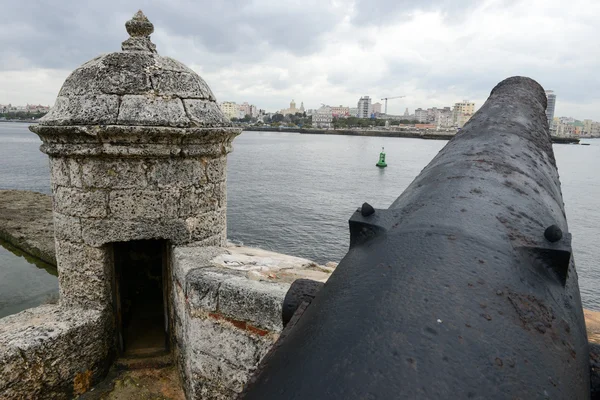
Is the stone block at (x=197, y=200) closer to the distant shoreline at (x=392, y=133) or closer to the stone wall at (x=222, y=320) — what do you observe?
the stone wall at (x=222, y=320)

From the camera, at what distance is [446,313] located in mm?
810

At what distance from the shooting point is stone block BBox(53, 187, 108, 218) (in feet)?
10.4

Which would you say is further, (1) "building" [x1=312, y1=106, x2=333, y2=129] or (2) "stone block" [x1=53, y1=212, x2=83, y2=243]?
(1) "building" [x1=312, y1=106, x2=333, y2=129]

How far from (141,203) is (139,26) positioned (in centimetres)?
144

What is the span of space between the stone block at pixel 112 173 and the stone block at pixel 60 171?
0.52ft

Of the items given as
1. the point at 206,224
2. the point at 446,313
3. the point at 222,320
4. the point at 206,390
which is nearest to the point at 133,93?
the point at 206,224

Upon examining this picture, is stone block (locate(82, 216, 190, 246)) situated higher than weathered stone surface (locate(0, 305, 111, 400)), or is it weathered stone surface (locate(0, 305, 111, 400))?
stone block (locate(82, 216, 190, 246))

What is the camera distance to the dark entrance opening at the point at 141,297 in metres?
3.70

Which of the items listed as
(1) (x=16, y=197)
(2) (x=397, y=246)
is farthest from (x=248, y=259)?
(1) (x=16, y=197)

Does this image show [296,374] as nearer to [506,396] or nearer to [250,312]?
[506,396]

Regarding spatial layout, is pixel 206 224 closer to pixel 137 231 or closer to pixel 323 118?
pixel 137 231

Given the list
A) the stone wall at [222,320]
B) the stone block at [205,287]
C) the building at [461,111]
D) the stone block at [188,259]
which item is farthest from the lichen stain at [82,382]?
the building at [461,111]

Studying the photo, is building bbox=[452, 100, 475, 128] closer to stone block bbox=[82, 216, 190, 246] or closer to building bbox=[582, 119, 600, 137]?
building bbox=[582, 119, 600, 137]

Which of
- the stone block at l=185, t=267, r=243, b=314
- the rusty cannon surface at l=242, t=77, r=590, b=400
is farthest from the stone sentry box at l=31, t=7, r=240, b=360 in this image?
A: the rusty cannon surface at l=242, t=77, r=590, b=400
